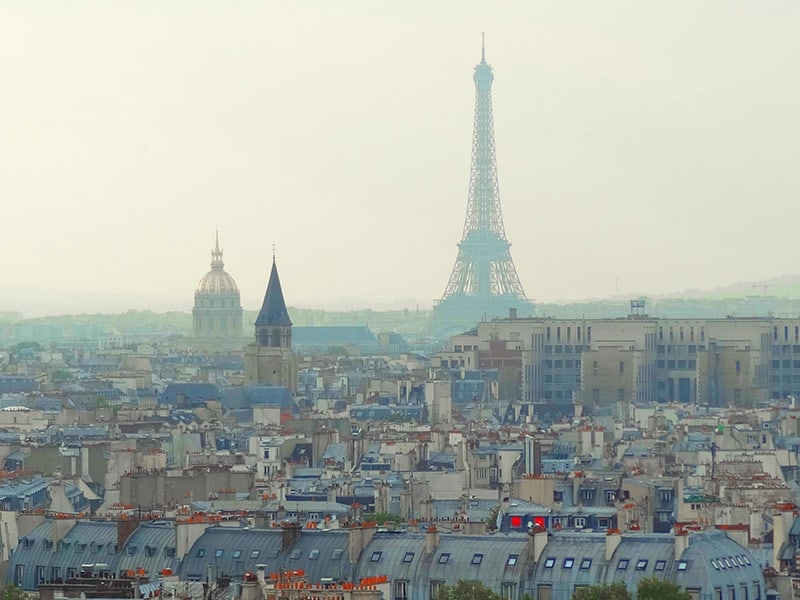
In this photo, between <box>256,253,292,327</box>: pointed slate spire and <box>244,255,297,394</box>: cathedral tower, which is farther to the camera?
<box>256,253,292,327</box>: pointed slate spire

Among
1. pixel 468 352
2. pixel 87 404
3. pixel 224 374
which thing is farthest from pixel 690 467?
pixel 224 374

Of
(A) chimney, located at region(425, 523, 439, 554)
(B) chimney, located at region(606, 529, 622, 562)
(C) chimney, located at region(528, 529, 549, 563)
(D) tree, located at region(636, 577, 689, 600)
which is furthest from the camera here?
(A) chimney, located at region(425, 523, 439, 554)

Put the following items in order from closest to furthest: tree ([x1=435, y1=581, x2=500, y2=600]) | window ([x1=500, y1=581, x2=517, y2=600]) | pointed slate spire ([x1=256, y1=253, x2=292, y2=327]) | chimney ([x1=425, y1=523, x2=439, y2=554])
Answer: tree ([x1=435, y1=581, x2=500, y2=600]), window ([x1=500, y1=581, x2=517, y2=600]), chimney ([x1=425, y1=523, x2=439, y2=554]), pointed slate spire ([x1=256, y1=253, x2=292, y2=327])

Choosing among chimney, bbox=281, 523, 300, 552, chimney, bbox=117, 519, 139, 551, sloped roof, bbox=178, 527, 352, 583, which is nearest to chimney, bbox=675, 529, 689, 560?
sloped roof, bbox=178, 527, 352, 583

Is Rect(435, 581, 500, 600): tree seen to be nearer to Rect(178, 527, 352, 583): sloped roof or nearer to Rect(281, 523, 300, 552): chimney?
Rect(178, 527, 352, 583): sloped roof

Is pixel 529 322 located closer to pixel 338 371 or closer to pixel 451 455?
pixel 338 371

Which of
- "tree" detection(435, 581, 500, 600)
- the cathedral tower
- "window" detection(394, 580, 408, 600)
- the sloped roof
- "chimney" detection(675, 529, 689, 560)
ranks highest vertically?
the cathedral tower

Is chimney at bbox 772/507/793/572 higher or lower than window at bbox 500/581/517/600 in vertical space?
higher
